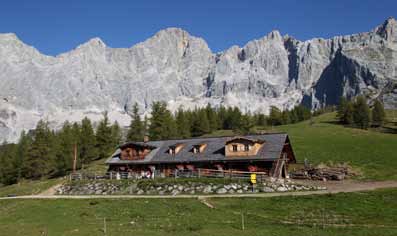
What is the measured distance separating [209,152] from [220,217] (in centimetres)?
2636

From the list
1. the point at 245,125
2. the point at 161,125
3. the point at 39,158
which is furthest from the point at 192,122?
the point at 39,158

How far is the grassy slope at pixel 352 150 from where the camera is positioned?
2079 inches

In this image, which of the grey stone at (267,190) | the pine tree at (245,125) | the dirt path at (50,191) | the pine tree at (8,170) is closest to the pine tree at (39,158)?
the pine tree at (8,170)

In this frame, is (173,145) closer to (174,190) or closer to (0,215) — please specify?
(174,190)

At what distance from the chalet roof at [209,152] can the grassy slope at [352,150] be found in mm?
11413

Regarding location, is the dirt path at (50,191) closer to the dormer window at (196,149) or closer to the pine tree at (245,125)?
the dormer window at (196,149)

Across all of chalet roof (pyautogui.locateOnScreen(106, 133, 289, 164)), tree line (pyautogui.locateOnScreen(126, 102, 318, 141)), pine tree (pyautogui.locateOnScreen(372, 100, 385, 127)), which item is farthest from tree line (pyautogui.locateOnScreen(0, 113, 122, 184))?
pine tree (pyautogui.locateOnScreen(372, 100, 385, 127))

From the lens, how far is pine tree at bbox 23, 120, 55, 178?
8319 centimetres

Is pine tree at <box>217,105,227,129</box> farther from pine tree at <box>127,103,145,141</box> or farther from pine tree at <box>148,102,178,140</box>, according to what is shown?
pine tree at <box>127,103,145,141</box>

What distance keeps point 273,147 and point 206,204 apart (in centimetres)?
1933

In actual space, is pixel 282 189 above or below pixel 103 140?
below

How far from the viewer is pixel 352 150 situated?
2648 inches

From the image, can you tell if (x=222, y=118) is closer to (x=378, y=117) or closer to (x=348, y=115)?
(x=348, y=115)

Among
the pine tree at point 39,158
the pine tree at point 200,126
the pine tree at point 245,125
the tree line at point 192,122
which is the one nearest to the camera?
the pine tree at point 39,158
